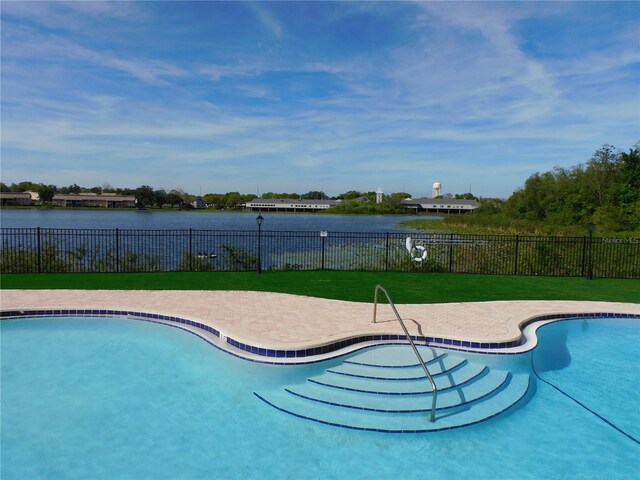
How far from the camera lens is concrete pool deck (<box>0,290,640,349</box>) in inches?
269

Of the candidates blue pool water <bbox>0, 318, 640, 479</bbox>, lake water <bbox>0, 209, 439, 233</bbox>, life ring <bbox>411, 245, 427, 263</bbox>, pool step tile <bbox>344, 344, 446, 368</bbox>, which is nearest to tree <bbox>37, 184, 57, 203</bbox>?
lake water <bbox>0, 209, 439, 233</bbox>

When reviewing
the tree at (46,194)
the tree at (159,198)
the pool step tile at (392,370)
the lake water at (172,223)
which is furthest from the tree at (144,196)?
the pool step tile at (392,370)

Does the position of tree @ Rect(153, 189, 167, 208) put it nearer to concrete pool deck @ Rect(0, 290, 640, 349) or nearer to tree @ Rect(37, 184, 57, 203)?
tree @ Rect(37, 184, 57, 203)

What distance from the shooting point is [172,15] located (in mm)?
12234

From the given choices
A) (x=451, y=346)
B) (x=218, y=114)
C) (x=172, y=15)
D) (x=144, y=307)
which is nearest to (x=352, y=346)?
(x=451, y=346)

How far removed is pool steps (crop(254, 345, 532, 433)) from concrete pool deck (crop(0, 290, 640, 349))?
556 mm

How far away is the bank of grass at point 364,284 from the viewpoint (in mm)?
10531

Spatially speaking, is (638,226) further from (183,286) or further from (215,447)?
(215,447)

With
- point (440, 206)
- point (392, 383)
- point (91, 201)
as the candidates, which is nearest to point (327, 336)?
point (392, 383)

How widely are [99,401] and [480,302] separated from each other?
7.77 metres

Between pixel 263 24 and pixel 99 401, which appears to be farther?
pixel 263 24

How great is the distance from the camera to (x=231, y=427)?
480 centimetres

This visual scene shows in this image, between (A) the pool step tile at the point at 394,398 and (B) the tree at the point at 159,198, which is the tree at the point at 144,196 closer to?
(B) the tree at the point at 159,198

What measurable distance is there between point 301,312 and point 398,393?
3.09 meters
